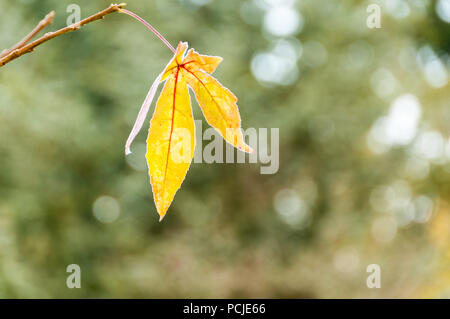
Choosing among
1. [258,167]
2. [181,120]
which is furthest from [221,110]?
[258,167]

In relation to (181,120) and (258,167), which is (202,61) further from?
(258,167)

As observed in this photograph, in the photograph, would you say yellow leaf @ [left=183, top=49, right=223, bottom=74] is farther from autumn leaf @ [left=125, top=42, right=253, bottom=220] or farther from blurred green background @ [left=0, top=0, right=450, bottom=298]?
blurred green background @ [left=0, top=0, right=450, bottom=298]

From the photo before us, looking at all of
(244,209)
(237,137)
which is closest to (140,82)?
(244,209)

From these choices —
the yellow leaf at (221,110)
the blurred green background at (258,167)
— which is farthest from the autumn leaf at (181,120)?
the blurred green background at (258,167)

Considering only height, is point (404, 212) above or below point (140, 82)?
below

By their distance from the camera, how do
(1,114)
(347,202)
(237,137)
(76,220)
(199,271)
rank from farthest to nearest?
1. (347,202)
2. (199,271)
3. (76,220)
4. (1,114)
5. (237,137)

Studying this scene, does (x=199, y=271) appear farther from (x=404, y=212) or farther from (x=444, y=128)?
(x=444, y=128)

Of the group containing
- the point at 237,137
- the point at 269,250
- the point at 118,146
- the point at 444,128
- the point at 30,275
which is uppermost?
the point at 444,128

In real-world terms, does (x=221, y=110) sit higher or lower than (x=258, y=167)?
lower

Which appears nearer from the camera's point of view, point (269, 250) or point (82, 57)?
point (82, 57)
